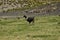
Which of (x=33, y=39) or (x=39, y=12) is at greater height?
(x=33, y=39)

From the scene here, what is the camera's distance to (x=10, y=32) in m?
23.9

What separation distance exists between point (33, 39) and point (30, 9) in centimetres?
2677

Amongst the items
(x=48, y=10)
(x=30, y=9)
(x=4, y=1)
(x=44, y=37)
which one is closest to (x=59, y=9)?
(x=48, y=10)

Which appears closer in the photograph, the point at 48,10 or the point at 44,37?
the point at 44,37

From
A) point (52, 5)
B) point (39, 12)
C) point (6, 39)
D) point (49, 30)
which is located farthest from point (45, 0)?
point (6, 39)

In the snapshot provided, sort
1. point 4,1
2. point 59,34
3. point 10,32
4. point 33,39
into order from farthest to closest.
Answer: point 4,1 → point 10,32 → point 59,34 → point 33,39

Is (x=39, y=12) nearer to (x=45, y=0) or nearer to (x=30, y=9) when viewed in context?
(x=30, y=9)

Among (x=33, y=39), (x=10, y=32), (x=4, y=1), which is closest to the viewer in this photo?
(x=33, y=39)

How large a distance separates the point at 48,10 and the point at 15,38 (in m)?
25.7

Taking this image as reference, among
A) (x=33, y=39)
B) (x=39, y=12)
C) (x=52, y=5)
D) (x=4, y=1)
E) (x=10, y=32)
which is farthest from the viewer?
(x=4, y=1)

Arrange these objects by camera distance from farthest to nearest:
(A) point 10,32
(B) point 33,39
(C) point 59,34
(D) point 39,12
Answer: (D) point 39,12 → (A) point 10,32 → (C) point 59,34 → (B) point 33,39

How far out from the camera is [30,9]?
46750mm

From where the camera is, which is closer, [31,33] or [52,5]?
[31,33]

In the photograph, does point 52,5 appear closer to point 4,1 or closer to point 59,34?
point 4,1
